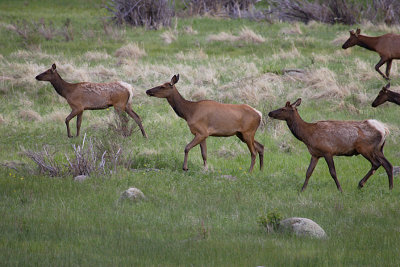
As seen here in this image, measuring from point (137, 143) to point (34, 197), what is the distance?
14.6ft

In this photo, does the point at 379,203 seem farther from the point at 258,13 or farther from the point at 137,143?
the point at 258,13

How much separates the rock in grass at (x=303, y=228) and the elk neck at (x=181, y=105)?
15.1ft

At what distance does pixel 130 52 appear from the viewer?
76.3ft

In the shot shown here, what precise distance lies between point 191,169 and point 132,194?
8.45 feet

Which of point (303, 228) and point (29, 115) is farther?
point (29, 115)

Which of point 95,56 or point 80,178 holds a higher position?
point 80,178

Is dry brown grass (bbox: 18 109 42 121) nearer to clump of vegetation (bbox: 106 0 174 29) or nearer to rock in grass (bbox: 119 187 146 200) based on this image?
rock in grass (bbox: 119 187 146 200)

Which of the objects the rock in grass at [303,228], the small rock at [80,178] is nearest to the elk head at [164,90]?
the small rock at [80,178]

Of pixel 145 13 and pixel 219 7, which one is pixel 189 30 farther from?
pixel 219 7

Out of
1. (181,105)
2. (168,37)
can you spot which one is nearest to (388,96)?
(181,105)

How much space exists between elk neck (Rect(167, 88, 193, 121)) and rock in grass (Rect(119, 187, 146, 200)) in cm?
300

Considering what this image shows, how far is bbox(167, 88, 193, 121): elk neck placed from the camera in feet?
39.2

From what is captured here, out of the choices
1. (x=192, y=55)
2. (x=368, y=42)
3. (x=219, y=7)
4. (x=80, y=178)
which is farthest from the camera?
(x=219, y=7)

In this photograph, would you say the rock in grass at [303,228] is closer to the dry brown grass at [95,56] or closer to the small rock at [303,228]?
the small rock at [303,228]
